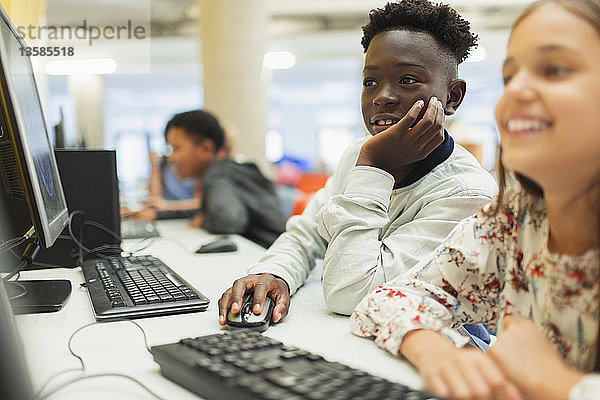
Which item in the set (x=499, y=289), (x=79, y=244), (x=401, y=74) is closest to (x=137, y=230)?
(x=79, y=244)

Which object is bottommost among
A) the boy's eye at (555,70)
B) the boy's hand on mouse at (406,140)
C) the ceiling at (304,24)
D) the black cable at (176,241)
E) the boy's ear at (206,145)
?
the black cable at (176,241)

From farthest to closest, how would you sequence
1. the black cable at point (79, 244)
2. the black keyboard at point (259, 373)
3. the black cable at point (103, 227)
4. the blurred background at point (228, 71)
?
the blurred background at point (228, 71) → the black cable at point (103, 227) → the black cable at point (79, 244) → the black keyboard at point (259, 373)

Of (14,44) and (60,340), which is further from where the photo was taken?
(14,44)

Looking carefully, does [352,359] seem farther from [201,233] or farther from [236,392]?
[201,233]

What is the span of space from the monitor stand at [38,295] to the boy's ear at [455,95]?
845 mm

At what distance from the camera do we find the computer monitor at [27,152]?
91cm

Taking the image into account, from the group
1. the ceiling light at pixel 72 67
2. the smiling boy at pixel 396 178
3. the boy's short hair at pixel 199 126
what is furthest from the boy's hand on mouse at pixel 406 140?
the boy's short hair at pixel 199 126

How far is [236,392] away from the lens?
0.59 m

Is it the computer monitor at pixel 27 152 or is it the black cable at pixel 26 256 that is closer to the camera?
the computer monitor at pixel 27 152

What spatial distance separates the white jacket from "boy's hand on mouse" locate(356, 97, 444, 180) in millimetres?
35

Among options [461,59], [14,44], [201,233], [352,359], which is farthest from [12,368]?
[201,233]

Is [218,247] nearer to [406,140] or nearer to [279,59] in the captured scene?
[406,140]

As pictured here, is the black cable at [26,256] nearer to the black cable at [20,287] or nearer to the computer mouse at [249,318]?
the black cable at [20,287]

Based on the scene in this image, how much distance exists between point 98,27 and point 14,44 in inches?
58.0
